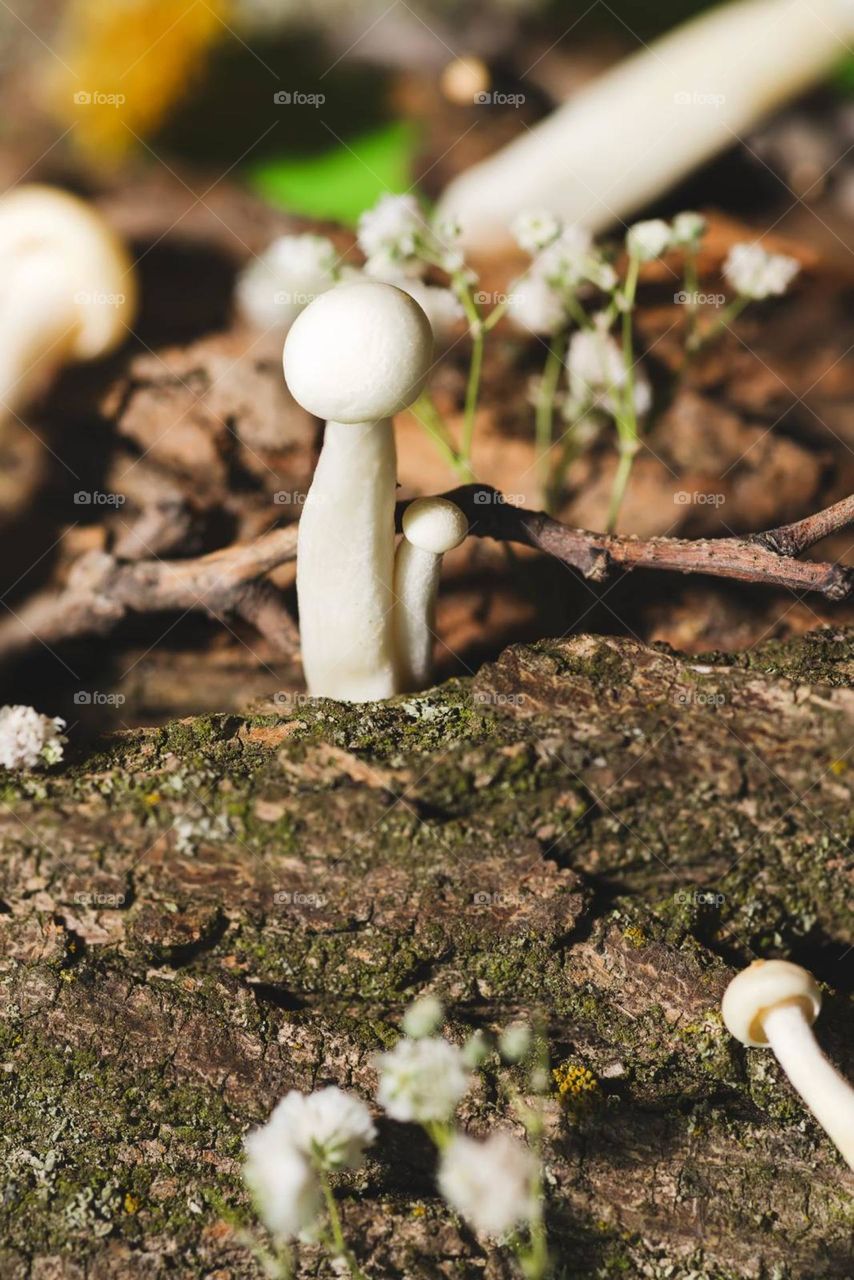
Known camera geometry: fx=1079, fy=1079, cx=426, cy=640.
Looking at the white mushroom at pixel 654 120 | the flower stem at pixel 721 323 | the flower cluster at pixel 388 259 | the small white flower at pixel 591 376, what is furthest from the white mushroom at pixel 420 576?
the white mushroom at pixel 654 120

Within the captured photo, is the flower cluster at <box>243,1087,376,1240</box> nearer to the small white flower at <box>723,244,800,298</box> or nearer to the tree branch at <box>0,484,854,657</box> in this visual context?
the tree branch at <box>0,484,854,657</box>

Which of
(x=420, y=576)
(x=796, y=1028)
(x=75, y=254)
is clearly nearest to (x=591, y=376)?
(x=420, y=576)

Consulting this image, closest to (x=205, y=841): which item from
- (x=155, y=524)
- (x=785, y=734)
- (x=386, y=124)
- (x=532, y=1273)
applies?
(x=532, y=1273)

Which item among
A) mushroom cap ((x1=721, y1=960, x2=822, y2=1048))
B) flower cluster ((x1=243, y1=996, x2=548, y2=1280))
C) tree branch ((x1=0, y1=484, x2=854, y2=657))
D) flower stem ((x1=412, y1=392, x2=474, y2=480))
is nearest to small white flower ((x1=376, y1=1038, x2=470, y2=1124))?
flower cluster ((x1=243, y1=996, x2=548, y2=1280))

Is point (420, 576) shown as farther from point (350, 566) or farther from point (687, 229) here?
point (687, 229)

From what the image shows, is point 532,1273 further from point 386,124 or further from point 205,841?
point 386,124

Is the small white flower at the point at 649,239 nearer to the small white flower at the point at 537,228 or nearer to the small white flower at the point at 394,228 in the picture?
the small white flower at the point at 537,228
